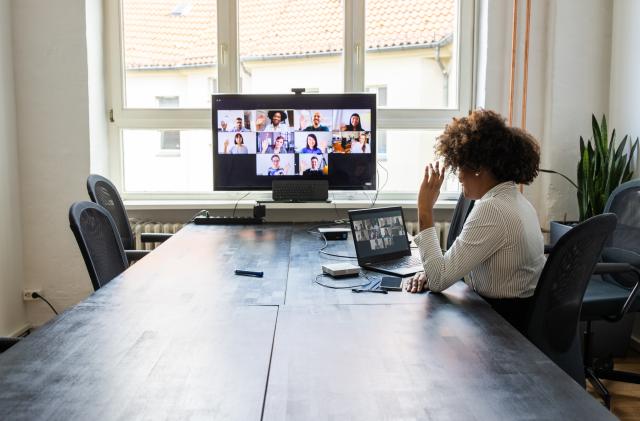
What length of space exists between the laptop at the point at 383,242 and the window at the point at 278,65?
177 centimetres

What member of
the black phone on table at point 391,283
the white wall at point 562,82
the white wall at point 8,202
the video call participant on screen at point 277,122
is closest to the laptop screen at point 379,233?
the black phone on table at point 391,283

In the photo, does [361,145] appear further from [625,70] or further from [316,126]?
[625,70]

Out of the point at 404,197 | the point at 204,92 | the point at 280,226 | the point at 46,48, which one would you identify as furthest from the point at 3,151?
the point at 404,197

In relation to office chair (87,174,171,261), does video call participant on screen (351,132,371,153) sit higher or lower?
higher

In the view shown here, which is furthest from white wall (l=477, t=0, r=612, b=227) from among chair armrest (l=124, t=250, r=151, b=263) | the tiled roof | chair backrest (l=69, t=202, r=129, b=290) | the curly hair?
chair backrest (l=69, t=202, r=129, b=290)

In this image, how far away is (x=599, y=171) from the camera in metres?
3.49

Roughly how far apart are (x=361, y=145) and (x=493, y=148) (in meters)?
1.79

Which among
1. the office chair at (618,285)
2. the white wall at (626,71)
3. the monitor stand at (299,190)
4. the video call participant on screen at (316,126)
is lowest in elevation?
the office chair at (618,285)

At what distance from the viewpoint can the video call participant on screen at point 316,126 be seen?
148 inches

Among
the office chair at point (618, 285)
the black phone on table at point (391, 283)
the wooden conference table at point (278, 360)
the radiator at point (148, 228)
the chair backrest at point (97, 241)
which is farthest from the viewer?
the radiator at point (148, 228)

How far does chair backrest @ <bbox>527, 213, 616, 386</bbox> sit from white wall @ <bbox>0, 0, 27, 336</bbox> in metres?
3.12

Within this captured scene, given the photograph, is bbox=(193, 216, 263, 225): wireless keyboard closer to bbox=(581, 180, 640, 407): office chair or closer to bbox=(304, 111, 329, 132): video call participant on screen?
bbox=(304, 111, 329, 132): video call participant on screen

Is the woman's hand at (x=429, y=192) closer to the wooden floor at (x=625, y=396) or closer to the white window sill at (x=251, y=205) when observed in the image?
the wooden floor at (x=625, y=396)

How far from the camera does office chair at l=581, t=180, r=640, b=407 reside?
2.68 m
